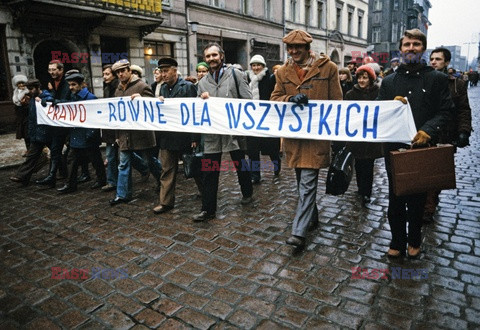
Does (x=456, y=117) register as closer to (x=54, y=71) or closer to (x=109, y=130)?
(x=109, y=130)

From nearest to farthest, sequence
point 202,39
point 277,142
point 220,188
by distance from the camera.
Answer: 1. point 220,188
2. point 277,142
3. point 202,39

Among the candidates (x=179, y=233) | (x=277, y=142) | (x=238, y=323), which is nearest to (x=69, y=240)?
(x=179, y=233)

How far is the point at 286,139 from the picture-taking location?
401cm

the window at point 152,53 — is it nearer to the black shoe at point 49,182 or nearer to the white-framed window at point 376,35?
the black shoe at point 49,182

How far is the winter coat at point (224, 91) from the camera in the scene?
4.53m

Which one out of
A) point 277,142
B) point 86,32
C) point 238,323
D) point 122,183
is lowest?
point 238,323

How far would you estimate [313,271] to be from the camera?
3262 mm

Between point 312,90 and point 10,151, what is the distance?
8.94 m

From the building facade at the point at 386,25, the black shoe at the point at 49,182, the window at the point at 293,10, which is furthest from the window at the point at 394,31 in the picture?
the black shoe at the point at 49,182

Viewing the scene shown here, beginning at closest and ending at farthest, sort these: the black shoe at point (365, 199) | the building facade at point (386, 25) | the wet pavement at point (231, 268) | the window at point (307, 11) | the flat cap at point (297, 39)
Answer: the wet pavement at point (231, 268) < the flat cap at point (297, 39) < the black shoe at point (365, 199) < the window at point (307, 11) < the building facade at point (386, 25)

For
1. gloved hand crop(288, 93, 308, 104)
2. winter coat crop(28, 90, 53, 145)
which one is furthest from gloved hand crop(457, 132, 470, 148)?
winter coat crop(28, 90, 53, 145)

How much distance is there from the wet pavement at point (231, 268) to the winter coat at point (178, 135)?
0.90 meters

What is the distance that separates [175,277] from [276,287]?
2.98ft

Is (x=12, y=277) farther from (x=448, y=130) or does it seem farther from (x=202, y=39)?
(x=202, y=39)
